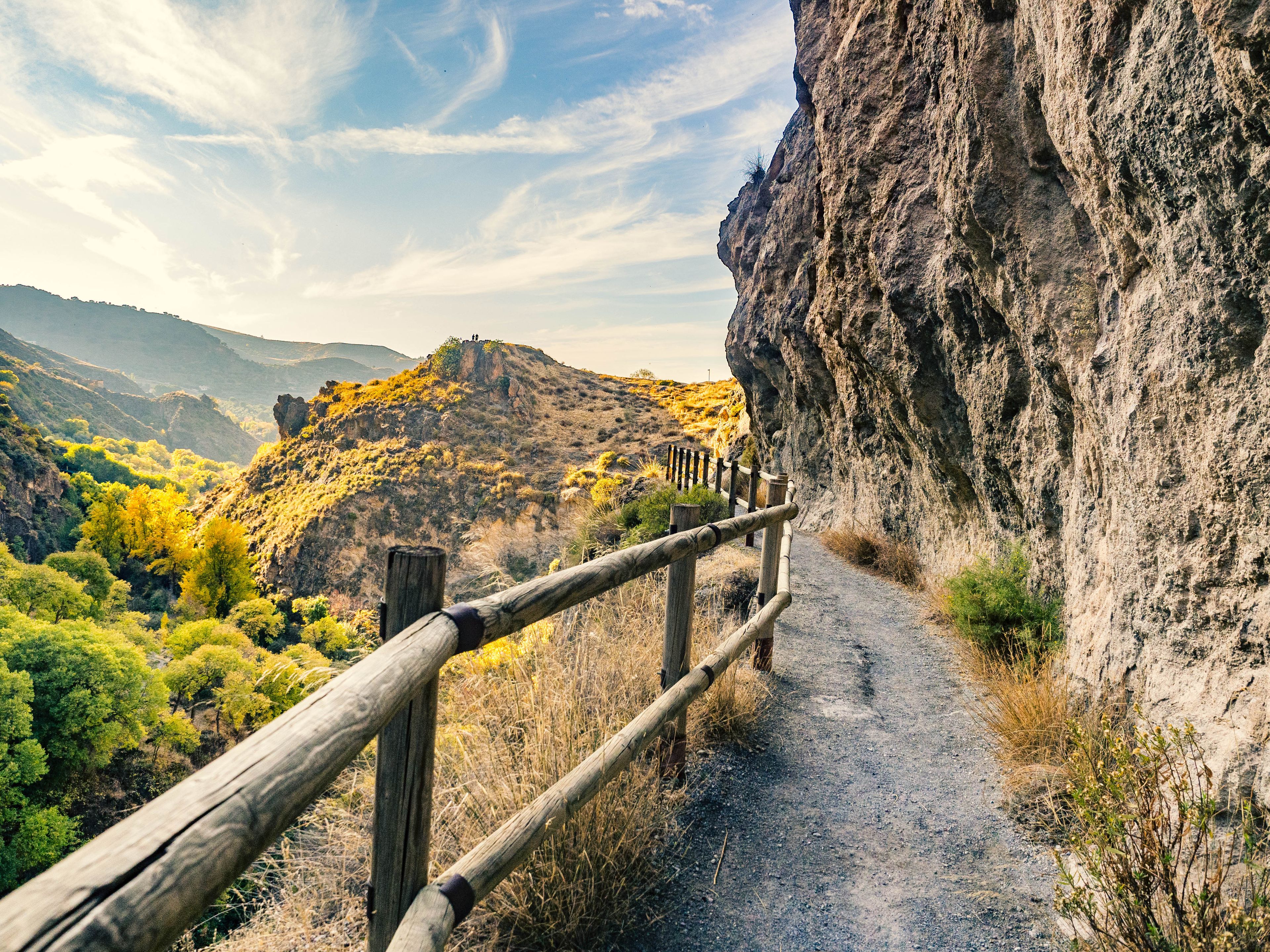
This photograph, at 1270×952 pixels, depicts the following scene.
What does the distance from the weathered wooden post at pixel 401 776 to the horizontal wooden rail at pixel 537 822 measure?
8cm

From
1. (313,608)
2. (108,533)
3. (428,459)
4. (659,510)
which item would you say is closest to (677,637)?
(659,510)

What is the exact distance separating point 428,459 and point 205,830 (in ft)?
174

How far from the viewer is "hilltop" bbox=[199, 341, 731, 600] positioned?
4606 cm

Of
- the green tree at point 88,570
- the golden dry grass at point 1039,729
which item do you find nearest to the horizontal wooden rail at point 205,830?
the golden dry grass at point 1039,729

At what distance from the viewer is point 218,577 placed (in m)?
47.8

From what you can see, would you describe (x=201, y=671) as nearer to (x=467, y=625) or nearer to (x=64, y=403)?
(x=467, y=625)

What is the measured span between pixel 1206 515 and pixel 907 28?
8.28m

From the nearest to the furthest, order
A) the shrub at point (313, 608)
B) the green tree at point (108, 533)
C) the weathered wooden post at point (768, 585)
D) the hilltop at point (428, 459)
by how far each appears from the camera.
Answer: the weathered wooden post at point (768, 585)
the shrub at point (313, 608)
the hilltop at point (428, 459)
the green tree at point (108, 533)

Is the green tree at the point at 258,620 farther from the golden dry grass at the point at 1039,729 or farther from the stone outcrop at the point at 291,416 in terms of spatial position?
the golden dry grass at the point at 1039,729

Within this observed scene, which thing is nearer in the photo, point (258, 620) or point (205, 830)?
point (205, 830)

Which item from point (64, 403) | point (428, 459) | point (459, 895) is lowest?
point (428, 459)

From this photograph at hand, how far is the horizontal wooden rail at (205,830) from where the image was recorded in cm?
59

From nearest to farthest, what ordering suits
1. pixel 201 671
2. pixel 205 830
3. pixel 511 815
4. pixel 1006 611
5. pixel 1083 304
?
pixel 205 830 < pixel 511 815 < pixel 1083 304 < pixel 1006 611 < pixel 201 671

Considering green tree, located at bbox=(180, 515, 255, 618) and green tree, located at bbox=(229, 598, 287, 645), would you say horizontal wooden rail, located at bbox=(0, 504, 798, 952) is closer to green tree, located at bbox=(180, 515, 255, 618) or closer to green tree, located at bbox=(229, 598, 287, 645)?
green tree, located at bbox=(229, 598, 287, 645)
